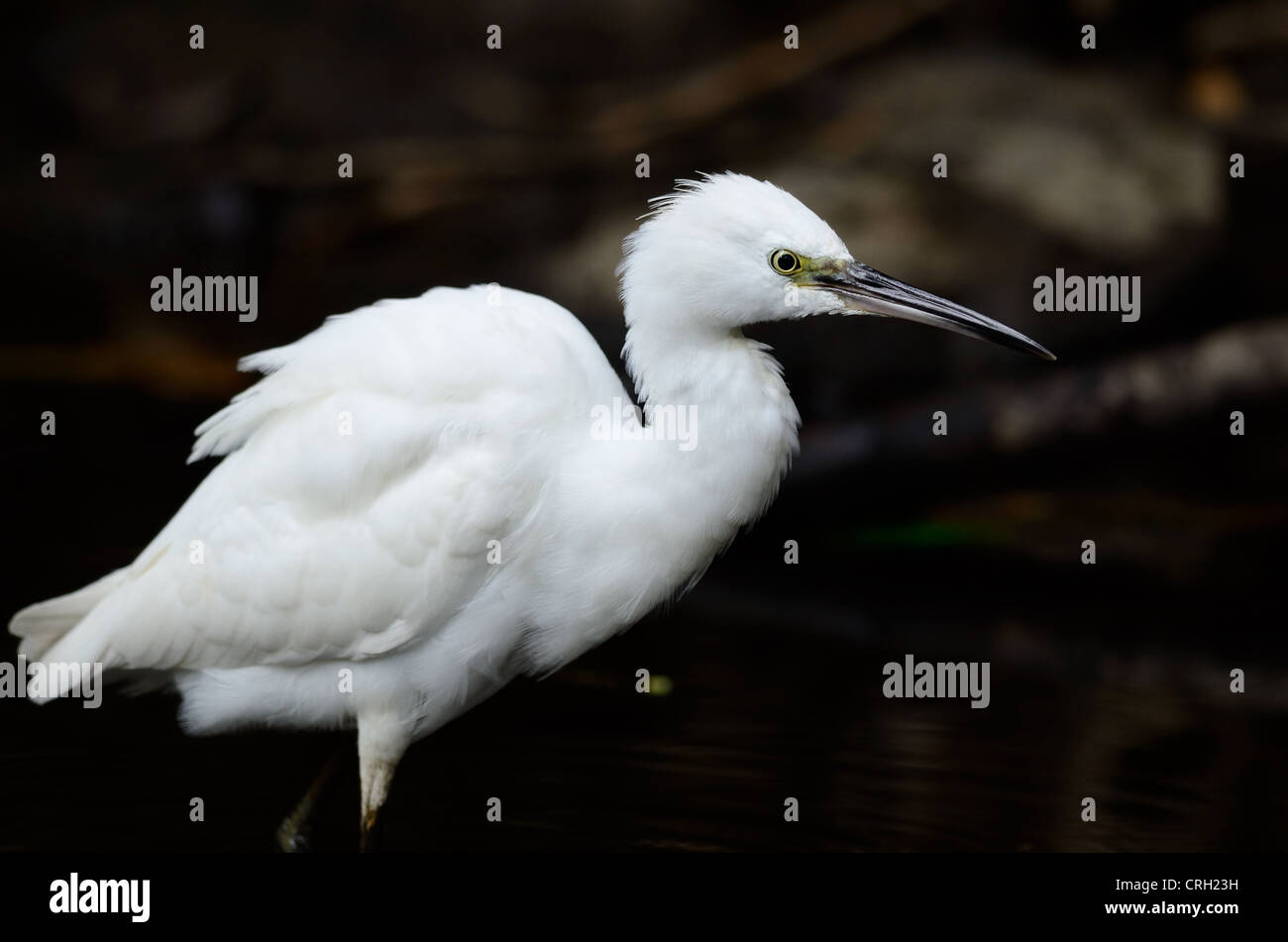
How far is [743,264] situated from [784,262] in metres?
0.11

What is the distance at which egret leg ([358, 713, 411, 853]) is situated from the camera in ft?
12.4

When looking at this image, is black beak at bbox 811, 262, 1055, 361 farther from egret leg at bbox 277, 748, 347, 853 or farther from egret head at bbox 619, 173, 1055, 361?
egret leg at bbox 277, 748, 347, 853

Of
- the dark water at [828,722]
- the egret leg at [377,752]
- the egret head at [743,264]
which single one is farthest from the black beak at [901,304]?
the egret leg at [377,752]

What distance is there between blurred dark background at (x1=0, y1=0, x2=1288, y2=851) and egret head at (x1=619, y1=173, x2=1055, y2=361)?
4.86 feet

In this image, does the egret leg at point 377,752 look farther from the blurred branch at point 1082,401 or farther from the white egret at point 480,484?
the blurred branch at point 1082,401

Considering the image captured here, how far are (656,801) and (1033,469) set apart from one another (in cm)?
393

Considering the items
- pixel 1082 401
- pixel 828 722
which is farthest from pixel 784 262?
pixel 1082 401

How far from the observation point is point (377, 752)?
378 centimetres

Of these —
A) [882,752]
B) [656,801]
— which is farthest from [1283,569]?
[656,801]

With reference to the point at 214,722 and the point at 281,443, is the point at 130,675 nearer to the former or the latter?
the point at 214,722

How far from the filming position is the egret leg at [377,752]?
12.4 feet

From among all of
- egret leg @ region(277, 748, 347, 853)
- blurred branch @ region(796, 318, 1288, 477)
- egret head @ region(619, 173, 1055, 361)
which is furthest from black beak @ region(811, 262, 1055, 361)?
blurred branch @ region(796, 318, 1288, 477)

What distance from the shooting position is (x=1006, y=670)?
584 centimetres

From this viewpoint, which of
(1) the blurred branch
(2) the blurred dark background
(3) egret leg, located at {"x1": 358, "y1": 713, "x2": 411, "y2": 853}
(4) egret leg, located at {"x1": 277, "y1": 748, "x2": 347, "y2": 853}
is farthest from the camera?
(1) the blurred branch
